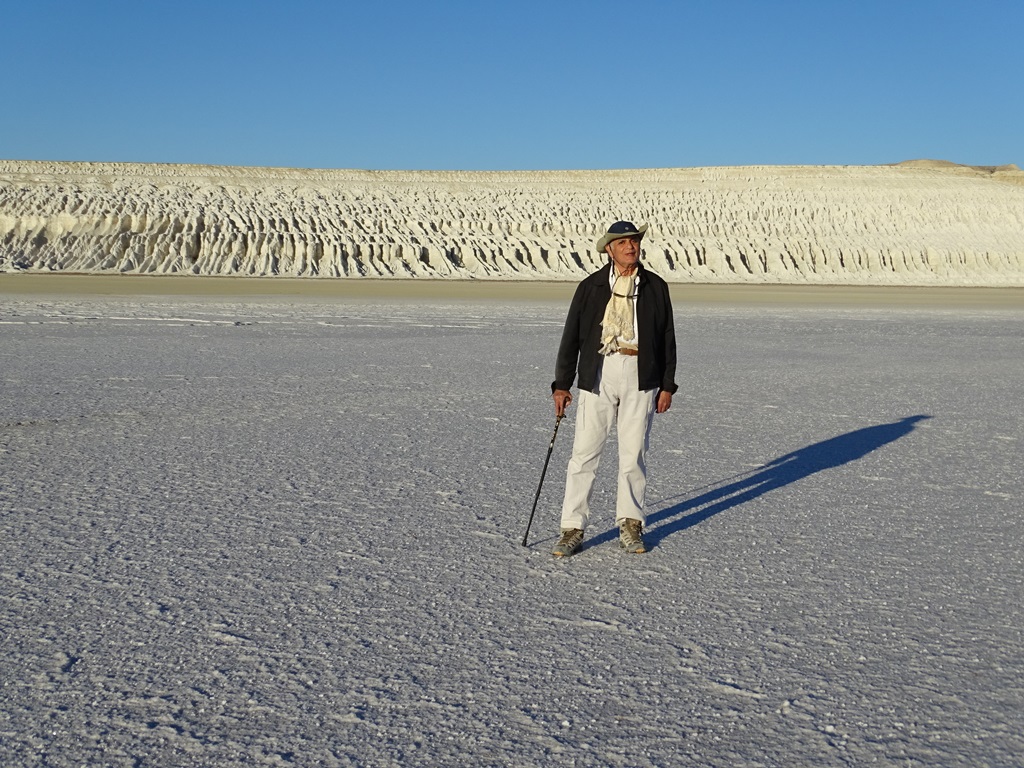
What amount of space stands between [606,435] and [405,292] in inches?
1232

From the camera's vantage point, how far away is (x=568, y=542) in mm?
5875

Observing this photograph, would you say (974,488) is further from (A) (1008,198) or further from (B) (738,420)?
(A) (1008,198)

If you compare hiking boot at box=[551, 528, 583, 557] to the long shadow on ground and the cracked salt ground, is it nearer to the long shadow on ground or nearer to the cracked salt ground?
the cracked salt ground

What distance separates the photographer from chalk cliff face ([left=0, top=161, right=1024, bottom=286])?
5312 centimetres

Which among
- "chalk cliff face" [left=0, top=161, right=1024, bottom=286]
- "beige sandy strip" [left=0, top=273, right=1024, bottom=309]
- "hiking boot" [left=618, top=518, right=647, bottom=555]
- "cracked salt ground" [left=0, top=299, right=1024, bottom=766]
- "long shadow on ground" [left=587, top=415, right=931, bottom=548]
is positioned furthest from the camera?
"chalk cliff face" [left=0, top=161, right=1024, bottom=286]

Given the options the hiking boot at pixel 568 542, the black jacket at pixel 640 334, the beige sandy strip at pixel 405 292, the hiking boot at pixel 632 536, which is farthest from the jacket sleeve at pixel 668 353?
the beige sandy strip at pixel 405 292

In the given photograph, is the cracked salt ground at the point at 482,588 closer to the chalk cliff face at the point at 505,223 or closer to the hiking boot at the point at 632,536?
the hiking boot at the point at 632,536

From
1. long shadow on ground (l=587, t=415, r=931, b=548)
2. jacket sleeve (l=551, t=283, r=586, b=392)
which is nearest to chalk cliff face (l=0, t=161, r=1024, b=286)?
long shadow on ground (l=587, t=415, r=931, b=548)

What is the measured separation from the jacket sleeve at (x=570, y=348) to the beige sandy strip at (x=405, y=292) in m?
25.5

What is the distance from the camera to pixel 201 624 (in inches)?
185

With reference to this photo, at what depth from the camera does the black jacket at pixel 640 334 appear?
18.8 feet

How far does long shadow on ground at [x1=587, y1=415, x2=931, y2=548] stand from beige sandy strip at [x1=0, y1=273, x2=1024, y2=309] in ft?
75.5

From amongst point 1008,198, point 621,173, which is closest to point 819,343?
point 1008,198

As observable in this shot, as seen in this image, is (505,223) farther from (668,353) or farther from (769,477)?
(668,353)
